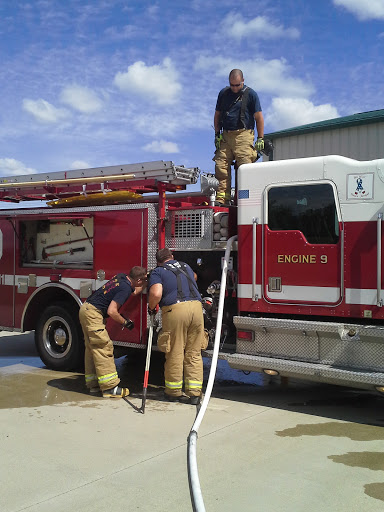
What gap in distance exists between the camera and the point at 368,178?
17.0 ft

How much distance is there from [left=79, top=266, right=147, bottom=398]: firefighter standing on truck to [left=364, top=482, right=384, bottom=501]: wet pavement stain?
3.15m

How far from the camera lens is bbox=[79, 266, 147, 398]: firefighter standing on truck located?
6.11 meters

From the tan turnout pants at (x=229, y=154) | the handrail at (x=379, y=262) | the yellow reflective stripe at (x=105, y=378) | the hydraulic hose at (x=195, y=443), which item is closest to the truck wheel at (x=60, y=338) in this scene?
the yellow reflective stripe at (x=105, y=378)

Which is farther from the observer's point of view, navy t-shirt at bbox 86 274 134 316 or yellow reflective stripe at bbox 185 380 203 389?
navy t-shirt at bbox 86 274 134 316

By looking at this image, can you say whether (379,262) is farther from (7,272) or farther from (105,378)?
(7,272)

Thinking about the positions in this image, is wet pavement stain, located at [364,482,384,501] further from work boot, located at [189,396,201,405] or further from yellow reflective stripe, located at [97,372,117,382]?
yellow reflective stripe, located at [97,372,117,382]

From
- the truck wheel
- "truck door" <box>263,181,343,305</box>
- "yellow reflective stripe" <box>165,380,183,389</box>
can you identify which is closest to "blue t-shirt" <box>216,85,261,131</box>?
"truck door" <box>263,181,343,305</box>

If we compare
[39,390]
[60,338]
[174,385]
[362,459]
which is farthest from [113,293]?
[362,459]

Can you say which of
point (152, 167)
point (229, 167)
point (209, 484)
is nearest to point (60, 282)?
point (152, 167)

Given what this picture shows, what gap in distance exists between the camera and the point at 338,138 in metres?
13.5

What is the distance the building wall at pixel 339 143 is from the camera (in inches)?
506

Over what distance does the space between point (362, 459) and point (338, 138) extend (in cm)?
1059

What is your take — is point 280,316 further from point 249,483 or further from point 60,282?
point 60,282

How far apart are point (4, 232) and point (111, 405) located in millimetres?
3668
